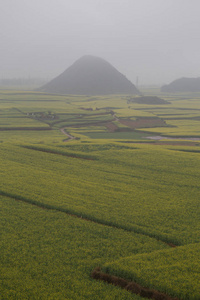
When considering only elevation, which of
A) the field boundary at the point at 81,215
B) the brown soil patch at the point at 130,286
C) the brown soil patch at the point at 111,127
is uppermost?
the brown soil patch at the point at 111,127

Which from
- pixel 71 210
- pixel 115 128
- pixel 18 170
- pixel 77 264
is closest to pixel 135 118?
pixel 115 128

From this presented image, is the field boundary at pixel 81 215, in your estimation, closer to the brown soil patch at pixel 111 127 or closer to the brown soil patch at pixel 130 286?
the brown soil patch at pixel 130 286

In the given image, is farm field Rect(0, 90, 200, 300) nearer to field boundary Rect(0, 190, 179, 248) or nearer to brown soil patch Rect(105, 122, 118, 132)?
field boundary Rect(0, 190, 179, 248)

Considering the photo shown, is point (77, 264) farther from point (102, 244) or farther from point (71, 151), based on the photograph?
point (71, 151)

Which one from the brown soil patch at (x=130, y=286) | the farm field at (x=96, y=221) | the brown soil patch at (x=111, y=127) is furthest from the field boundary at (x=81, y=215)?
the brown soil patch at (x=111, y=127)

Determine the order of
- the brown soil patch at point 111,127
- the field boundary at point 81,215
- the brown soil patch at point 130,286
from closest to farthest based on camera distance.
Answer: the brown soil patch at point 130,286, the field boundary at point 81,215, the brown soil patch at point 111,127

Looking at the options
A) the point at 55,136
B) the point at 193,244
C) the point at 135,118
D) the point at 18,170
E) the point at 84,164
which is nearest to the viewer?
the point at 193,244

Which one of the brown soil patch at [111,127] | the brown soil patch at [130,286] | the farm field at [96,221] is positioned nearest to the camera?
the brown soil patch at [130,286]

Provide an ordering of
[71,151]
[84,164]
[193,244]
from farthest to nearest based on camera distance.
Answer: [71,151], [84,164], [193,244]
